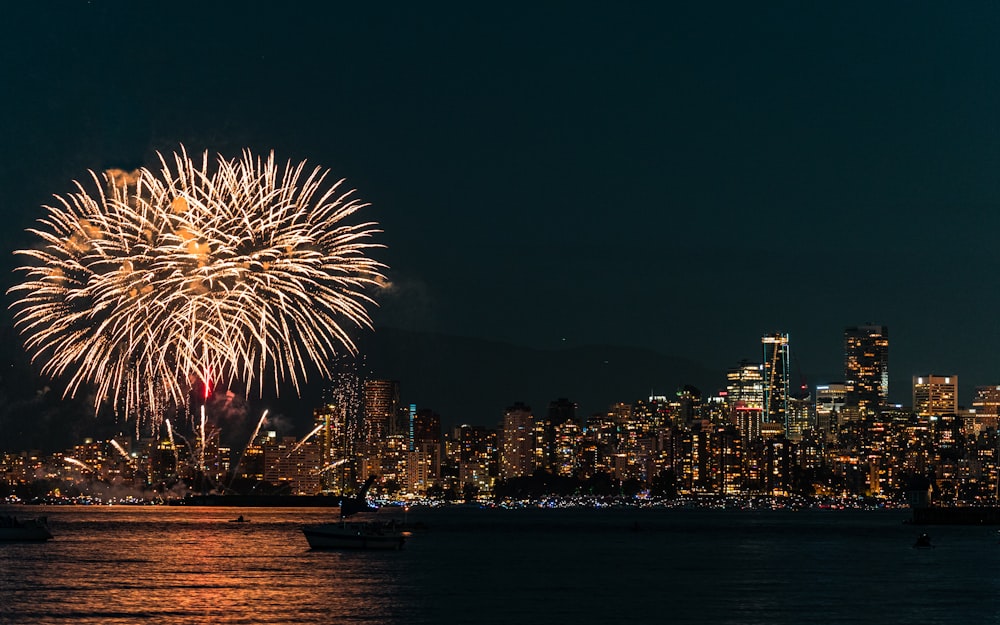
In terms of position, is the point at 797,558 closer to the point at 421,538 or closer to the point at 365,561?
the point at 365,561

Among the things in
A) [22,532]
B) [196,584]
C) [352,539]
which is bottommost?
[22,532]

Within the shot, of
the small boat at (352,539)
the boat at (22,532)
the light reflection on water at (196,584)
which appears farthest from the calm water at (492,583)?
the boat at (22,532)

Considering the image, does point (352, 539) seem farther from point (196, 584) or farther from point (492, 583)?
point (196, 584)

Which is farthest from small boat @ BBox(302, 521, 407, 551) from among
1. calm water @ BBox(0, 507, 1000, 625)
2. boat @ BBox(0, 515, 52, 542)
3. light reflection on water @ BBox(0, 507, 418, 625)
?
boat @ BBox(0, 515, 52, 542)

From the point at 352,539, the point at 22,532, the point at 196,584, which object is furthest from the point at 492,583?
the point at 22,532

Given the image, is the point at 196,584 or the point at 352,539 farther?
the point at 352,539

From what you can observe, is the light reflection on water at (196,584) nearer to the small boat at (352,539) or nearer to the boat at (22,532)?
the small boat at (352,539)

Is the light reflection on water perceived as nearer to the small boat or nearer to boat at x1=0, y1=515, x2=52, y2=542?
the small boat
